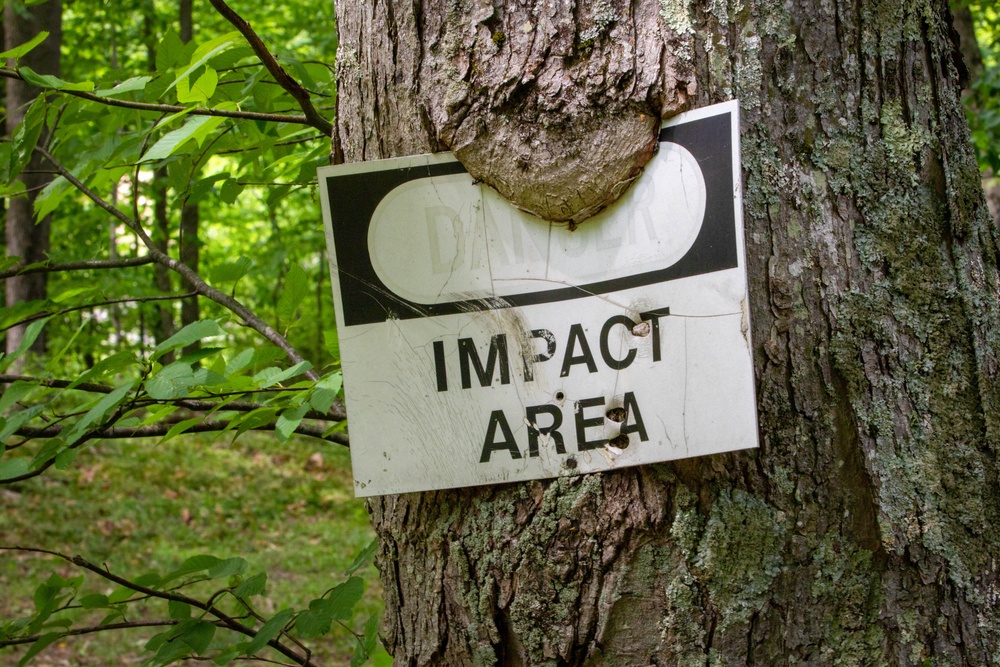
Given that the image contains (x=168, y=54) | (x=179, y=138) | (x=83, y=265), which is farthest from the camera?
(x=83, y=265)

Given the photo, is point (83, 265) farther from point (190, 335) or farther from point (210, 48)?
point (210, 48)

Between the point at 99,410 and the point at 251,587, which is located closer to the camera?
the point at 99,410

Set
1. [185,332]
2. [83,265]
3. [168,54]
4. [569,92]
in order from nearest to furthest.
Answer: [569,92]
[185,332]
[168,54]
[83,265]

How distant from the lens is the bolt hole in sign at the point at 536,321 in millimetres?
843

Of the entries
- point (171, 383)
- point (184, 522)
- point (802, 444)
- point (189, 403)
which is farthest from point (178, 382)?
point (184, 522)

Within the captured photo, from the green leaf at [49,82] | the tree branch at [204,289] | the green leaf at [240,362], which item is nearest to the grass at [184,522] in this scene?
the tree branch at [204,289]

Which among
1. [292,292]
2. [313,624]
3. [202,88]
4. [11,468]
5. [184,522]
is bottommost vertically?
[184,522]

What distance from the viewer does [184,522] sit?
245 inches

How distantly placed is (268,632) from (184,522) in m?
5.61

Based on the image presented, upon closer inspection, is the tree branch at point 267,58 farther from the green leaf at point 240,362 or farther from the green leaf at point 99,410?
the green leaf at point 99,410

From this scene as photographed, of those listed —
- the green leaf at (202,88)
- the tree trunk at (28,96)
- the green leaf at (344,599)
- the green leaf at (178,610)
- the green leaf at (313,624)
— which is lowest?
the green leaf at (178,610)

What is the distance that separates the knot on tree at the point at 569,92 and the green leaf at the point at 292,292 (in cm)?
51

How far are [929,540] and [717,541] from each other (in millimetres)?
270

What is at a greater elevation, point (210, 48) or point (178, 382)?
point (210, 48)
